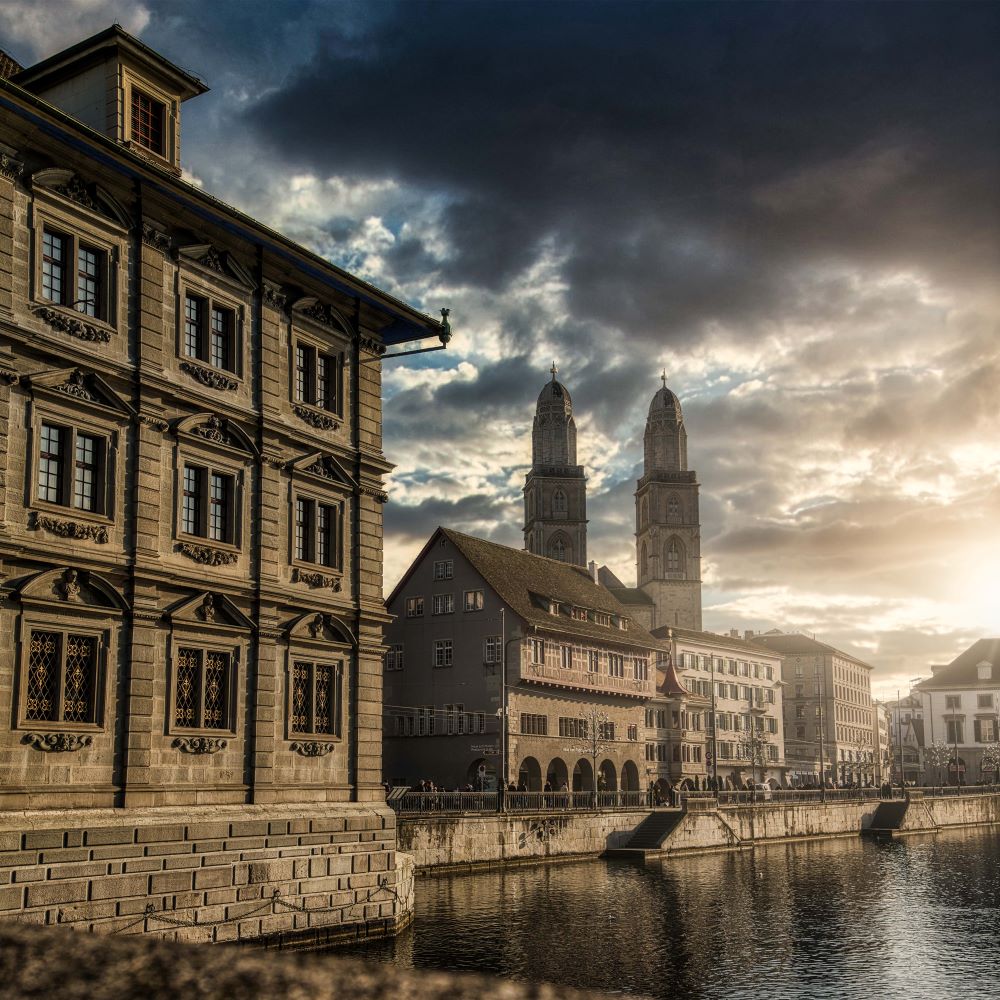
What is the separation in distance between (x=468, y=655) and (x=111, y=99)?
50.0 metres

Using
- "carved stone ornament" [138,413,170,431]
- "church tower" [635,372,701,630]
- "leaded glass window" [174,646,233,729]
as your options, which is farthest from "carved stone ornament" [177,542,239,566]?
"church tower" [635,372,701,630]

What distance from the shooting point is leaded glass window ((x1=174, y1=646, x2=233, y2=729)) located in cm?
2819

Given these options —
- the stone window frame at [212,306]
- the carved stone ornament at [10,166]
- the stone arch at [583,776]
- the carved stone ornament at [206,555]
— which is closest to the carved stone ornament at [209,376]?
the stone window frame at [212,306]

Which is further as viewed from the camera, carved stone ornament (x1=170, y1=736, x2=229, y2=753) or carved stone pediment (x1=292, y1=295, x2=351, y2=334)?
carved stone pediment (x1=292, y1=295, x2=351, y2=334)

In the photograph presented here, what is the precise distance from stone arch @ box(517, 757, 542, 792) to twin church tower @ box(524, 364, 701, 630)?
68812 mm

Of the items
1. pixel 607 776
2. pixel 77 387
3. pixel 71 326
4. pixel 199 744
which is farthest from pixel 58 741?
pixel 607 776

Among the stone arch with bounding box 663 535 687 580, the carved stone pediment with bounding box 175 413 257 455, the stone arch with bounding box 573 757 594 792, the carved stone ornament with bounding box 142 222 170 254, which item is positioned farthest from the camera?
the stone arch with bounding box 663 535 687 580

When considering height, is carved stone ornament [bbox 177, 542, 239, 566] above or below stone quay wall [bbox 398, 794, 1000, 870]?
above

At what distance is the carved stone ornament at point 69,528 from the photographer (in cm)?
2522

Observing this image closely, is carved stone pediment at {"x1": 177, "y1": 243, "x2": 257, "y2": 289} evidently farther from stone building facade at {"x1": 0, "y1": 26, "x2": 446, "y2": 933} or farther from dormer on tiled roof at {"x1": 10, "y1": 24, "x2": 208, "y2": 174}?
dormer on tiled roof at {"x1": 10, "y1": 24, "x2": 208, "y2": 174}

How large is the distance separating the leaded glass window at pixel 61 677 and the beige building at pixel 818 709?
5049 inches

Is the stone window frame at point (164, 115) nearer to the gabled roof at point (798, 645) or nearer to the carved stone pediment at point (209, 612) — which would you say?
the carved stone pediment at point (209, 612)

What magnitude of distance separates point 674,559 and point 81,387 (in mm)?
132179

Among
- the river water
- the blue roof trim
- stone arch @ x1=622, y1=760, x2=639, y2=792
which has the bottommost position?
the river water
